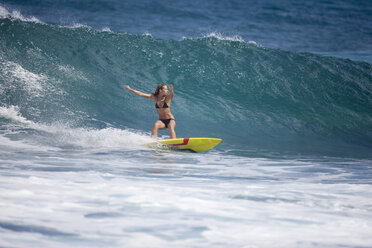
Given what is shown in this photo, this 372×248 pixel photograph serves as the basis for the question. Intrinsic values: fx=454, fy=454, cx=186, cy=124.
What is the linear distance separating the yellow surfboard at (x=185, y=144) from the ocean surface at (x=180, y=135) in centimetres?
15

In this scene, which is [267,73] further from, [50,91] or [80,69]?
[50,91]

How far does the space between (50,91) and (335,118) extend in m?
7.78

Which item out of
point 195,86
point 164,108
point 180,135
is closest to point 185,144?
point 164,108

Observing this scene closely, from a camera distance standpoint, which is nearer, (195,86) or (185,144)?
(185,144)

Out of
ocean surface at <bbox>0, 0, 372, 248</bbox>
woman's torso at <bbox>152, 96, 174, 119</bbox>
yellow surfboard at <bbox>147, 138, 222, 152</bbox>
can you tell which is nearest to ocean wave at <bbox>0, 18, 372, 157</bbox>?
ocean surface at <bbox>0, 0, 372, 248</bbox>

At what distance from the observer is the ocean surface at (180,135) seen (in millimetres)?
3705

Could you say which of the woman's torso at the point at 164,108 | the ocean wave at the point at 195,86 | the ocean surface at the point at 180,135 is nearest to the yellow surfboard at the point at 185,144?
the ocean surface at the point at 180,135

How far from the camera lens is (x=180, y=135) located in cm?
1059

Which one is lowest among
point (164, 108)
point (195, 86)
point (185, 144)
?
point (185, 144)

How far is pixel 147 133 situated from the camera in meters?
10.2

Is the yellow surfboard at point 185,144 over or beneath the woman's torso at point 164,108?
beneath

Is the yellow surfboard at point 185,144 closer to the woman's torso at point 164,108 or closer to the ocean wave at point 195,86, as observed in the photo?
the woman's torso at point 164,108

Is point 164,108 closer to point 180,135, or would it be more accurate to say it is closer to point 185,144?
point 185,144

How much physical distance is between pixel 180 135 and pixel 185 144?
2637 millimetres
